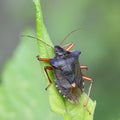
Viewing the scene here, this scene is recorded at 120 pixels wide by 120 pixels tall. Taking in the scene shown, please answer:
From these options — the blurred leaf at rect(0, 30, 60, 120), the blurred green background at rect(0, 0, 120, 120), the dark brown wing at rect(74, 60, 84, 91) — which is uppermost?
the blurred leaf at rect(0, 30, 60, 120)

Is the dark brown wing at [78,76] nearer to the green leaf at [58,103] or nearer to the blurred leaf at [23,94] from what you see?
the blurred leaf at [23,94]

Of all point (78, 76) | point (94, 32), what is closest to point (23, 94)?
point (78, 76)

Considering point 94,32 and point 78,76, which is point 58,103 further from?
point 94,32

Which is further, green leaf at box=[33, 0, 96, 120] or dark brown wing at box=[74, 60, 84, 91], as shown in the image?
dark brown wing at box=[74, 60, 84, 91]

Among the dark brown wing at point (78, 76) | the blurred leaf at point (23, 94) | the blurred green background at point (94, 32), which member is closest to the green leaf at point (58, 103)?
the blurred leaf at point (23, 94)

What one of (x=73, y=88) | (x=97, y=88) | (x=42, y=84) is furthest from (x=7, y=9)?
(x=42, y=84)

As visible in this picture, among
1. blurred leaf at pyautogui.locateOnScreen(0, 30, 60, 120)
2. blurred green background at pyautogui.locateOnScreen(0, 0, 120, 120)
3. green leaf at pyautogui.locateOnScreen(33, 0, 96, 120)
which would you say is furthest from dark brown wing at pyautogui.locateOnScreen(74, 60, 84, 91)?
blurred green background at pyautogui.locateOnScreen(0, 0, 120, 120)

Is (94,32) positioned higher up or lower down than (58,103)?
lower down

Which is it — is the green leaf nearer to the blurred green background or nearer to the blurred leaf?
the blurred leaf

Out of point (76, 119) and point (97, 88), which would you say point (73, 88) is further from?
point (97, 88)

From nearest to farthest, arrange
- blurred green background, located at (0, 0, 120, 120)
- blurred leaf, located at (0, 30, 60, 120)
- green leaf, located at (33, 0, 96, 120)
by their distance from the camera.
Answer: green leaf, located at (33, 0, 96, 120) → blurred leaf, located at (0, 30, 60, 120) → blurred green background, located at (0, 0, 120, 120)
